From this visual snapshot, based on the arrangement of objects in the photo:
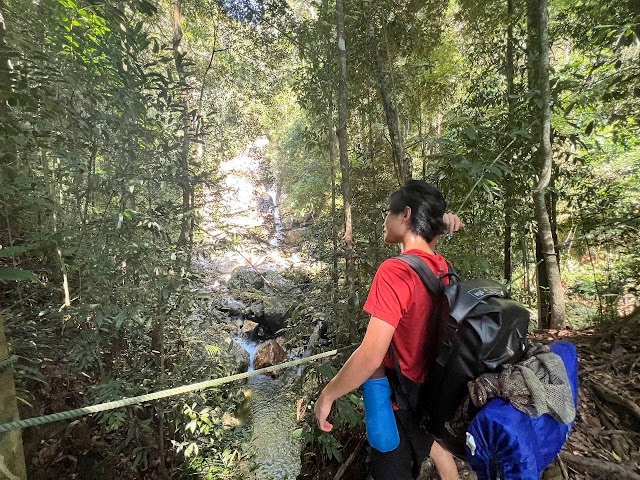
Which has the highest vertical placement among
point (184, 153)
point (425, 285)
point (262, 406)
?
point (184, 153)

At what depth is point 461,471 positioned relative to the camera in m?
2.10

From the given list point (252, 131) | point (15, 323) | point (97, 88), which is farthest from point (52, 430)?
point (252, 131)

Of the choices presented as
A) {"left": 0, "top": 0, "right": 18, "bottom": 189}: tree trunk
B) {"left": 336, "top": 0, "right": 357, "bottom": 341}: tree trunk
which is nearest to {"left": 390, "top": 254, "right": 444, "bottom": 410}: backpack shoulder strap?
{"left": 336, "top": 0, "right": 357, "bottom": 341}: tree trunk

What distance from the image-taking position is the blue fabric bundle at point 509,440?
1132mm

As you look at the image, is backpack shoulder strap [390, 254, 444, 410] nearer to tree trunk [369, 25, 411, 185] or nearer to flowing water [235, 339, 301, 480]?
tree trunk [369, 25, 411, 185]

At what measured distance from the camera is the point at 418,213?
153 cm

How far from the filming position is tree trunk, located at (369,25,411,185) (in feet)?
10.4

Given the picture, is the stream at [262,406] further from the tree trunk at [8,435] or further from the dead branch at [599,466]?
the tree trunk at [8,435]

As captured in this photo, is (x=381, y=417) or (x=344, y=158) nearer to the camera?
(x=381, y=417)

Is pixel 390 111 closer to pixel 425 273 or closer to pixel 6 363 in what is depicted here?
pixel 425 273

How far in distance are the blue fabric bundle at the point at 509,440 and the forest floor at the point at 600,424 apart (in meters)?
1.08

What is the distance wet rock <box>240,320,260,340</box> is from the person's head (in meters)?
7.41

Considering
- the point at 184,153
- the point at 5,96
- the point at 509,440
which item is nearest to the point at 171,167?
the point at 184,153

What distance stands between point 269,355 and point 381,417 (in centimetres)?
565
